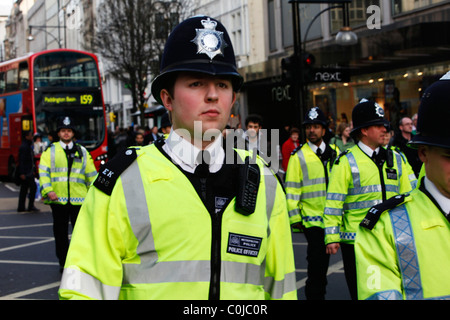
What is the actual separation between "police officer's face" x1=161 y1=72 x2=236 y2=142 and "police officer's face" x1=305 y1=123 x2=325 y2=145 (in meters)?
4.67

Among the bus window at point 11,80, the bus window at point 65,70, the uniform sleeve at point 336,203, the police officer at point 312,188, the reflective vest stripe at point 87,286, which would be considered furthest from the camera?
the bus window at point 11,80

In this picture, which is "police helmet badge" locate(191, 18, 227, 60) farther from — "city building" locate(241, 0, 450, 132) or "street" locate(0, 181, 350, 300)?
"city building" locate(241, 0, 450, 132)

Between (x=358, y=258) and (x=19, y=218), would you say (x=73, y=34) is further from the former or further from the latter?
(x=358, y=258)

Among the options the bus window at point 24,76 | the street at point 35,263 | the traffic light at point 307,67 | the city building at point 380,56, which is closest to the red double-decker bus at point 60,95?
the bus window at point 24,76

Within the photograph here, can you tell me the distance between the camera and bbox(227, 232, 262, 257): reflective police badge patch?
7.48 feet

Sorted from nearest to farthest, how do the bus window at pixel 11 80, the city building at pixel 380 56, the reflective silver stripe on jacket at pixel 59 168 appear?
the reflective silver stripe on jacket at pixel 59 168 < the city building at pixel 380 56 < the bus window at pixel 11 80

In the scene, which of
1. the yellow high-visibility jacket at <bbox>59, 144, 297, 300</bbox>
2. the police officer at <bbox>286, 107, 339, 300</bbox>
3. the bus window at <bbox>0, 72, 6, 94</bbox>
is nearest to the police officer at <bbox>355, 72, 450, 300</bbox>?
the yellow high-visibility jacket at <bbox>59, 144, 297, 300</bbox>

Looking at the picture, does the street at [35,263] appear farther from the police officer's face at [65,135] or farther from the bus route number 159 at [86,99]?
the bus route number 159 at [86,99]

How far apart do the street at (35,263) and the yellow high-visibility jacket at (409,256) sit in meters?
4.31

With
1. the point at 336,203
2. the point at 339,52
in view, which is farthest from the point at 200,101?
the point at 339,52

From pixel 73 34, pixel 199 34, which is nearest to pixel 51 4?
pixel 73 34

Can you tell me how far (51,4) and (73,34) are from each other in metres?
9.76

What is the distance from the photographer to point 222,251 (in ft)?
7.44

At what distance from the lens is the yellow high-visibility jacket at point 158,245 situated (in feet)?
7.25
